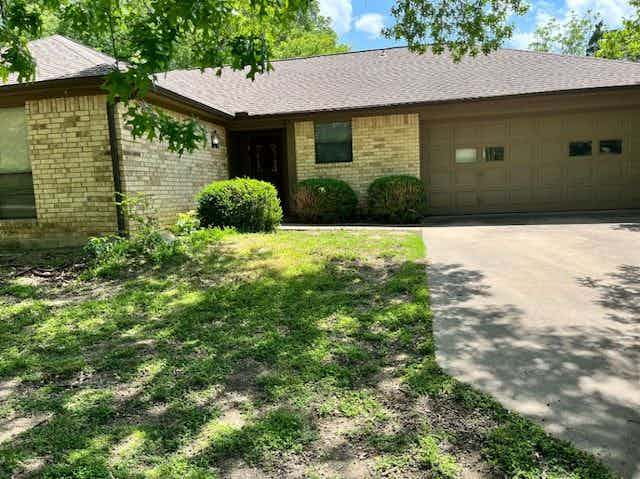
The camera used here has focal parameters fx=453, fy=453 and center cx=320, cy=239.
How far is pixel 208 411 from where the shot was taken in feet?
8.83

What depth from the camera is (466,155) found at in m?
12.2

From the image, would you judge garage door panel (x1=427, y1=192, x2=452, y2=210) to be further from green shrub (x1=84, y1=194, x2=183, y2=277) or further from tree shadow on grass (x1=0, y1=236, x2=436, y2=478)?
green shrub (x1=84, y1=194, x2=183, y2=277)

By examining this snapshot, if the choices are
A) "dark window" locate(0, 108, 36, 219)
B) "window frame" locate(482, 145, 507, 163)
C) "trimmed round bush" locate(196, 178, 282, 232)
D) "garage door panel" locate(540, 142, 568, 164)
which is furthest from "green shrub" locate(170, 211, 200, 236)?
"garage door panel" locate(540, 142, 568, 164)

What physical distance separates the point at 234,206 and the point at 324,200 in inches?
131

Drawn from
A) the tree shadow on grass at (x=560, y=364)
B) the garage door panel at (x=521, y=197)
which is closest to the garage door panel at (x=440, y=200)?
the garage door panel at (x=521, y=197)

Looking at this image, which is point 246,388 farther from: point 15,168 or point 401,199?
point 401,199

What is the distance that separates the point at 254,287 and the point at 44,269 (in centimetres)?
351

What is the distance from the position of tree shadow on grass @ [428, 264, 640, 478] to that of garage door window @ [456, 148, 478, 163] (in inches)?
311

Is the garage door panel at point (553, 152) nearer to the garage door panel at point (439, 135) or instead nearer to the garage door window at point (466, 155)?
the garage door window at point (466, 155)

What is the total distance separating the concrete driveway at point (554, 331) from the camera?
2426 millimetres

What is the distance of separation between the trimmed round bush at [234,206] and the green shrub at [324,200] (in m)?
2.72

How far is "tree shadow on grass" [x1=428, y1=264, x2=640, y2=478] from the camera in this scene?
2.31 meters

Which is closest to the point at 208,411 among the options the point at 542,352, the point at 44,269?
the point at 542,352

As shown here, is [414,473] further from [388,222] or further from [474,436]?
[388,222]
